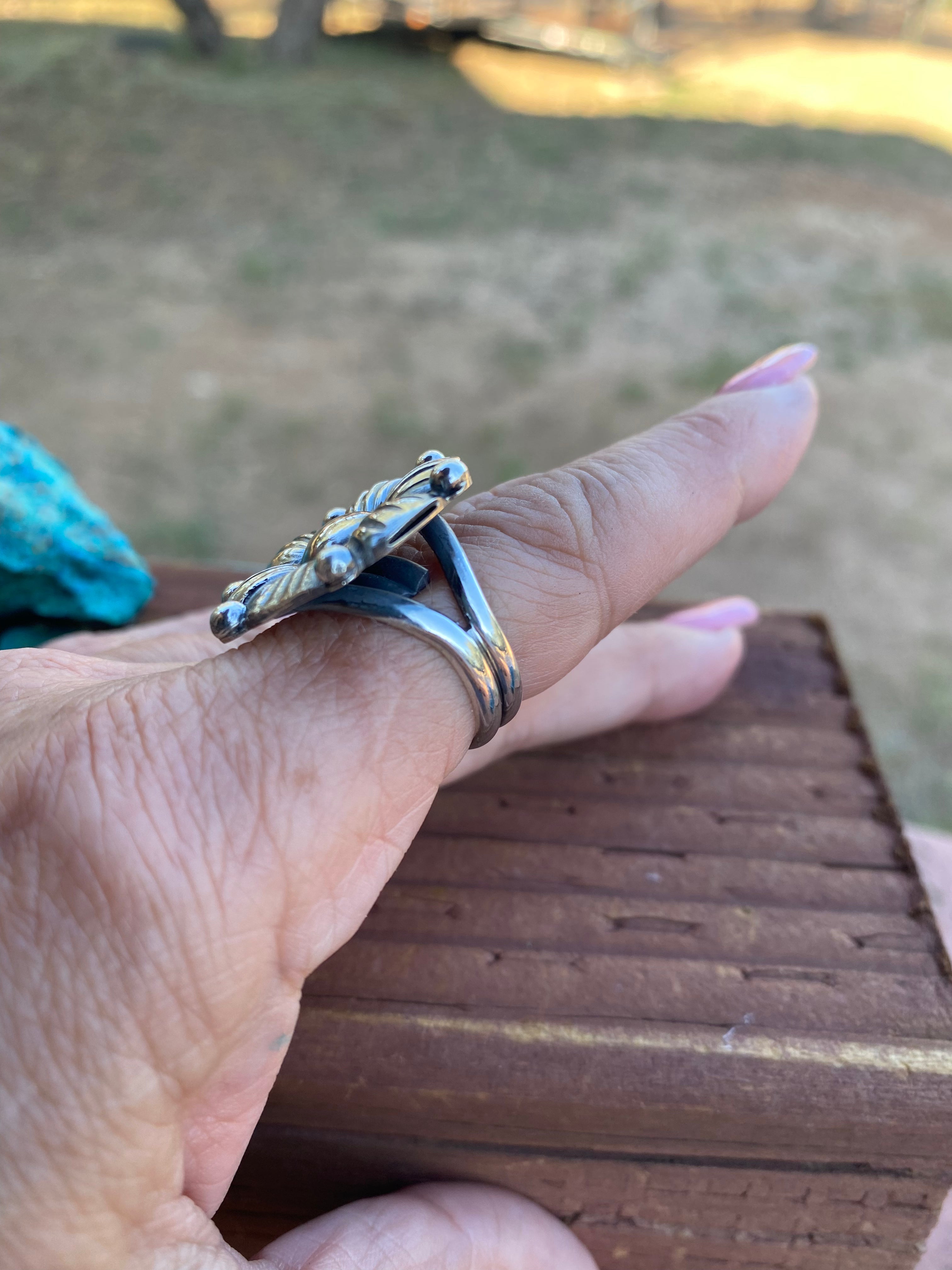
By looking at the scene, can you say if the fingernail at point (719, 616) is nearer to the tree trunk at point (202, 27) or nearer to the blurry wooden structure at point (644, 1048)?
the blurry wooden structure at point (644, 1048)

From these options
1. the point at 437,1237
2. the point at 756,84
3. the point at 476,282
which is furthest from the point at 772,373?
the point at 756,84

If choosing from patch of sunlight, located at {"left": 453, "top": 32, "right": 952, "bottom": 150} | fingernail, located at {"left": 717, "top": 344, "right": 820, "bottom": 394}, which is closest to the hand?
fingernail, located at {"left": 717, "top": 344, "right": 820, "bottom": 394}

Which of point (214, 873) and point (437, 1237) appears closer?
point (214, 873)

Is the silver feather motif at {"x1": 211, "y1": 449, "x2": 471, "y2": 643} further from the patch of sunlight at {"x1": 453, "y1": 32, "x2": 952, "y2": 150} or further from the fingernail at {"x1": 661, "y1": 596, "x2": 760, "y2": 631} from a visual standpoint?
the patch of sunlight at {"x1": 453, "y1": 32, "x2": 952, "y2": 150}

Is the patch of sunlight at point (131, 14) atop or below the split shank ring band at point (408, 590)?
below

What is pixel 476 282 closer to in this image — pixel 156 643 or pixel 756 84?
pixel 156 643

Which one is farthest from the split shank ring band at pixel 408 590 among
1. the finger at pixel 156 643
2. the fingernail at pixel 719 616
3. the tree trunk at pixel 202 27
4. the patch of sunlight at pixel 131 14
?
the patch of sunlight at pixel 131 14
